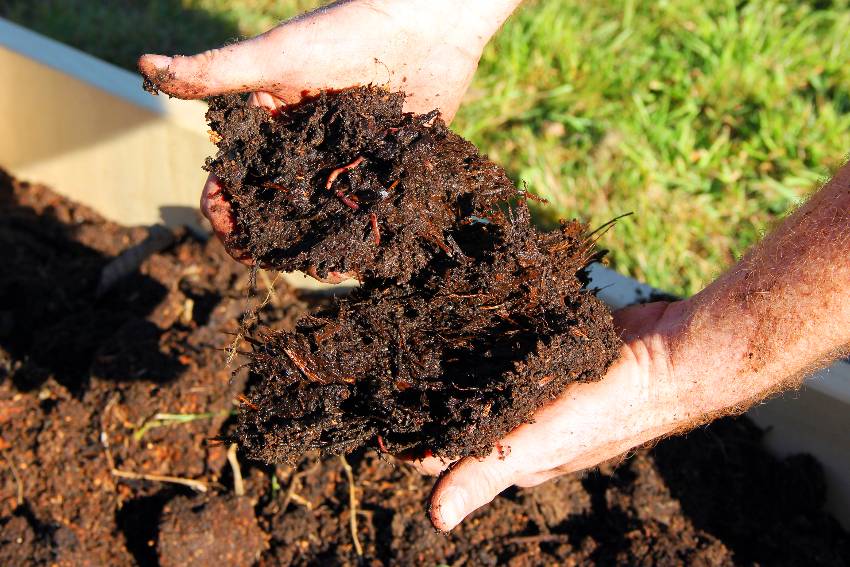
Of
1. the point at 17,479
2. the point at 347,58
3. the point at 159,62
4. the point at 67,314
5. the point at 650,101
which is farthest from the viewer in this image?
the point at 650,101

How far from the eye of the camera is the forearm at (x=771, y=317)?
1.90 m

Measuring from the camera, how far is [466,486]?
75.6 inches

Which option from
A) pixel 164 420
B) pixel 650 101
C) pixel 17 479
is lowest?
pixel 17 479

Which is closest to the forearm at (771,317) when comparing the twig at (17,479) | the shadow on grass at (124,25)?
the twig at (17,479)

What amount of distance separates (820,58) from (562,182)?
5.62 feet

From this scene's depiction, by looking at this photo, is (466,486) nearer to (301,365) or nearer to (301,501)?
(301,365)

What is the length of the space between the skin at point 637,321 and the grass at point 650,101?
145cm

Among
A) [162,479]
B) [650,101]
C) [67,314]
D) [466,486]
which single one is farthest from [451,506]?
[650,101]

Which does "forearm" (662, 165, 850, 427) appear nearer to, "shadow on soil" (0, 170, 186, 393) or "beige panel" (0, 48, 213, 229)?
"shadow on soil" (0, 170, 186, 393)

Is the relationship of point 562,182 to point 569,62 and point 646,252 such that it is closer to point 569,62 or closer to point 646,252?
point 646,252

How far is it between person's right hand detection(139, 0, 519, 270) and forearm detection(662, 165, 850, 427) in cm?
103

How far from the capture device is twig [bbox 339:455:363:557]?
101 inches

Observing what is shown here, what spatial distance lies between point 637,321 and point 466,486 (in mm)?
722

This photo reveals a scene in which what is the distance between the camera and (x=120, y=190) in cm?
370
